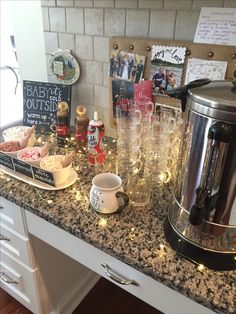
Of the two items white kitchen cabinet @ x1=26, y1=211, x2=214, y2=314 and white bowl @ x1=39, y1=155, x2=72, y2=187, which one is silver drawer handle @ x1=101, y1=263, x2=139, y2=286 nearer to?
white kitchen cabinet @ x1=26, y1=211, x2=214, y2=314

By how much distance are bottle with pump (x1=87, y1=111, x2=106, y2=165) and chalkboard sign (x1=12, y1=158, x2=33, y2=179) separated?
249 millimetres

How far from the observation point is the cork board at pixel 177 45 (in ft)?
3.07

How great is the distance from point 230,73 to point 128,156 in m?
0.46

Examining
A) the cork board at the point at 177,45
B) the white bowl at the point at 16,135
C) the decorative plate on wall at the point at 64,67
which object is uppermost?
the cork board at the point at 177,45

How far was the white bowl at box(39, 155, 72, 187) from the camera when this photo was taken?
96 cm

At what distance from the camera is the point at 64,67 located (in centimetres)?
137

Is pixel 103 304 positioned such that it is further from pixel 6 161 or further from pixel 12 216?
pixel 6 161

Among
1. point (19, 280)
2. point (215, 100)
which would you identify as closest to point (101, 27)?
point (215, 100)

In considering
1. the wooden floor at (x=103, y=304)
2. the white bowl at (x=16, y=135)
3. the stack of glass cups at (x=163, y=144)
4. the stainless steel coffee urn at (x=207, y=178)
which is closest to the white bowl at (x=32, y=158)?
A: the white bowl at (x=16, y=135)

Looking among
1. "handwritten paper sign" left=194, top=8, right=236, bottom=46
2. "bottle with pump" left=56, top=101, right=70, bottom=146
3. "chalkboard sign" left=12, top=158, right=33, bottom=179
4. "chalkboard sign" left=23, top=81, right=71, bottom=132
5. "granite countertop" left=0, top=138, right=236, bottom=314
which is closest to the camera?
"granite countertop" left=0, top=138, right=236, bottom=314

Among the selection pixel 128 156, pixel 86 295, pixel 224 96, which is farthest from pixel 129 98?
pixel 86 295

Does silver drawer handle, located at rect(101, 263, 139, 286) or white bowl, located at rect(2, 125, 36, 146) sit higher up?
white bowl, located at rect(2, 125, 36, 146)

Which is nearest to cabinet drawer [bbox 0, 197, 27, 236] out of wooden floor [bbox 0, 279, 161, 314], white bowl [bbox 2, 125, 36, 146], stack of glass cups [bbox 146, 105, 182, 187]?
white bowl [bbox 2, 125, 36, 146]

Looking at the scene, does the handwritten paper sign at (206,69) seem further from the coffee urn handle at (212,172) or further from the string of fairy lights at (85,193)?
the coffee urn handle at (212,172)
